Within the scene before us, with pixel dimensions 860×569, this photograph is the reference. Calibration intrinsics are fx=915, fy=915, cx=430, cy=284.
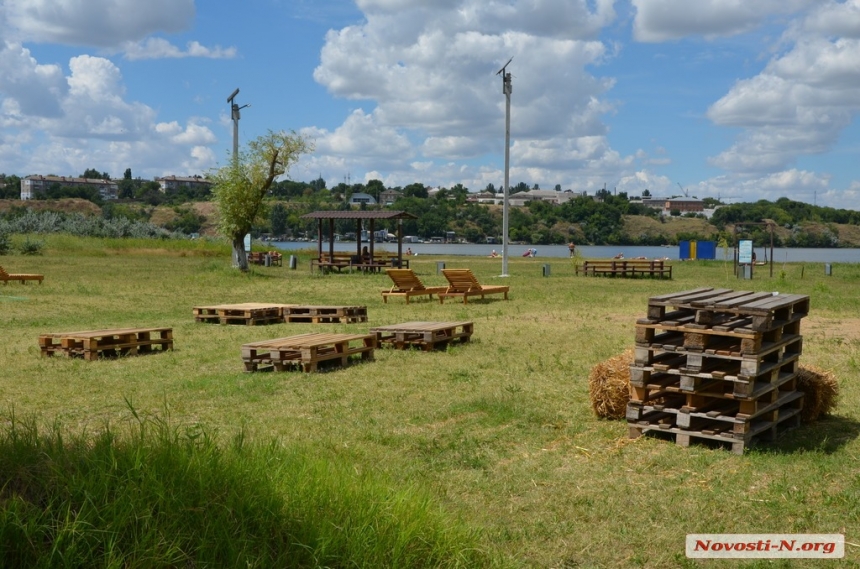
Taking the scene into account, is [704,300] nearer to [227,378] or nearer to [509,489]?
[509,489]

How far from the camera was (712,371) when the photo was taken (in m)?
7.52

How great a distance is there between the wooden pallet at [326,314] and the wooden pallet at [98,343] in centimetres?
433

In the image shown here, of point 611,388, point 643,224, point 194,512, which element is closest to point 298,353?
point 611,388

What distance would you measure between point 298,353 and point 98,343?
3.05 metres

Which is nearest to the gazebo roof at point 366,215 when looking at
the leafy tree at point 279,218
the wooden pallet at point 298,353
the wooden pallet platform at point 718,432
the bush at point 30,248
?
the bush at point 30,248

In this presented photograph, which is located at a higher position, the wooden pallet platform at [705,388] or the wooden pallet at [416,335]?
the wooden pallet platform at [705,388]

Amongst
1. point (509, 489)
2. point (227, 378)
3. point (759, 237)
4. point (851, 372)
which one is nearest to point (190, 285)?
point (227, 378)

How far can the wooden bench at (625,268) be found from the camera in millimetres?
38284

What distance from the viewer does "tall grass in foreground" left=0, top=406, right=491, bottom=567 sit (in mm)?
4020

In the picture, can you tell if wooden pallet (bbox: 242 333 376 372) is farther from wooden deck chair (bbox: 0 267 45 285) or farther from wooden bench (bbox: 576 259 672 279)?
wooden bench (bbox: 576 259 672 279)

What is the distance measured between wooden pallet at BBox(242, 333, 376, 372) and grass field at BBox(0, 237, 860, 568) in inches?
12.9

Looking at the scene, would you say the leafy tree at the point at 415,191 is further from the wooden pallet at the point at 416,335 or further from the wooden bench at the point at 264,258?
the wooden pallet at the point at 416,335

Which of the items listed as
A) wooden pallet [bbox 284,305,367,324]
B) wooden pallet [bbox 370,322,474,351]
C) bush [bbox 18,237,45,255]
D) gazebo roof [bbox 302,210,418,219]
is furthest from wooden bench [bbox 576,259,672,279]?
bush [bbox 18,237,45,255]

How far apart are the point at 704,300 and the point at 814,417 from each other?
186 centimetres
